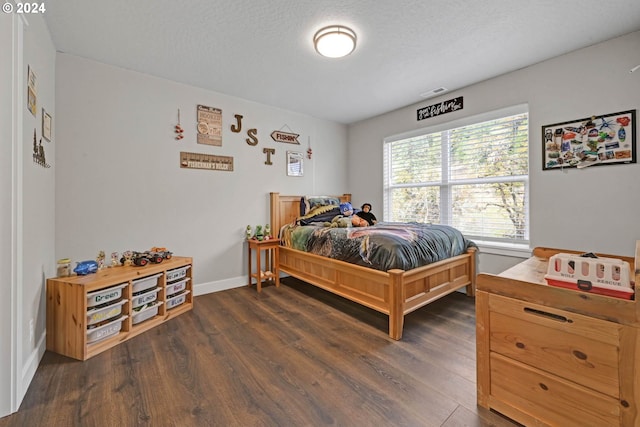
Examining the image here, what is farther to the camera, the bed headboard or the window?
the bed headboard

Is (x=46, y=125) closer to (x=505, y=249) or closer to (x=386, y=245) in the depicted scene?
(x=386, y=245)

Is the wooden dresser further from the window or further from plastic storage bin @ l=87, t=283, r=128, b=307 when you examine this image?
plastic storage bin @ l=87, t=283, r=128, b=307

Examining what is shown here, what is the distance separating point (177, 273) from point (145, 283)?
0.31 metres

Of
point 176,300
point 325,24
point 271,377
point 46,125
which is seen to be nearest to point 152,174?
point 46,125

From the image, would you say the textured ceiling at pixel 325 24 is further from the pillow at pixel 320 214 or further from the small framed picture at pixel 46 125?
the pillow at pixel 320 214

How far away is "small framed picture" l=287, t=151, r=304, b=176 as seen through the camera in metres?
3.71

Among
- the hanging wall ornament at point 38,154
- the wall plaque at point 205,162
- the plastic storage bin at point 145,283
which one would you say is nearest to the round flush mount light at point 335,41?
the wall plaque at point 205,162

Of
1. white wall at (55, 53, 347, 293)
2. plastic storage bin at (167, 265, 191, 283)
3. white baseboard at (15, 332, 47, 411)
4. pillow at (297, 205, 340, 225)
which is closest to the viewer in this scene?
white baseboard at (15, 332, 47, 411)

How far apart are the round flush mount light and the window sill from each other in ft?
7.95

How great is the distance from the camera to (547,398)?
110 centimetres

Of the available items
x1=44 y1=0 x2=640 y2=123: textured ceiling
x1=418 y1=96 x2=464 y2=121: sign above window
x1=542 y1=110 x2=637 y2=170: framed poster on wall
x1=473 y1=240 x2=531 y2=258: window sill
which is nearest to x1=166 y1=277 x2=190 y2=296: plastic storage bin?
x1=44 y1=0 x2=640 y2=123: textured ceiling

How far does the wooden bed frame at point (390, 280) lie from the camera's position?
1983 millimetres

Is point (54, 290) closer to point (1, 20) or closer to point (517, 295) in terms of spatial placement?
point (1, 20)

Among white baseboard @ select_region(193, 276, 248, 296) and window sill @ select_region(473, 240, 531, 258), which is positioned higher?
window sill @ select_region(473, 240, 531, 258)
